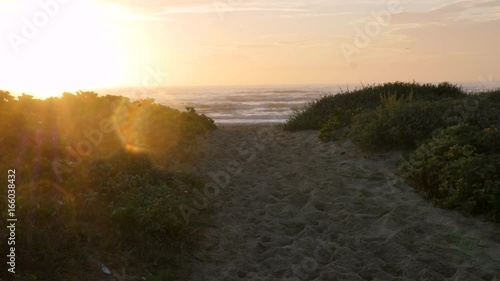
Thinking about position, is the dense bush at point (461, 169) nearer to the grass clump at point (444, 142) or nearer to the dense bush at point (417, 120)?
the grass clump at point (444, 142)

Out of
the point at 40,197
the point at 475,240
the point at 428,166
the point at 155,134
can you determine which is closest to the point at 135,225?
the point at 40,197

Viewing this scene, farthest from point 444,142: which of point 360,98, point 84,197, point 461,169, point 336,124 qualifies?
point 360,98

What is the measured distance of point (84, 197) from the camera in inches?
317

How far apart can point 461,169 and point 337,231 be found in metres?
2.74

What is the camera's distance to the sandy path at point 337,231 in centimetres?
664

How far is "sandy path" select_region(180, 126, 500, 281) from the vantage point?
6.64 m

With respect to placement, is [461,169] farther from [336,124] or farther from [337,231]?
[336,124]

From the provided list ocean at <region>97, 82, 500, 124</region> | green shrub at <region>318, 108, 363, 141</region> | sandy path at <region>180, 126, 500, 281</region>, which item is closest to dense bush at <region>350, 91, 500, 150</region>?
sandy path at <region>180, 126, 500, 281</region>

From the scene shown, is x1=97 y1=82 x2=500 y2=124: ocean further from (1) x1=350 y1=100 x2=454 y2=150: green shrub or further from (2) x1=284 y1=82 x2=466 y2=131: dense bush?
(1) x1=350 y1=100 x2=454 y2=150: green shrub

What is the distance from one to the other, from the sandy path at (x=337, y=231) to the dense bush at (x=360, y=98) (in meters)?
7.87

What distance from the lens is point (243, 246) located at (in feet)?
24.8

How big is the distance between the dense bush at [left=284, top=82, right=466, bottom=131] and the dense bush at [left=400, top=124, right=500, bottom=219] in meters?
9.24

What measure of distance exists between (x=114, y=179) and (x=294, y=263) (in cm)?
377

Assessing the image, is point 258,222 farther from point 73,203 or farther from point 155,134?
point 155,134
